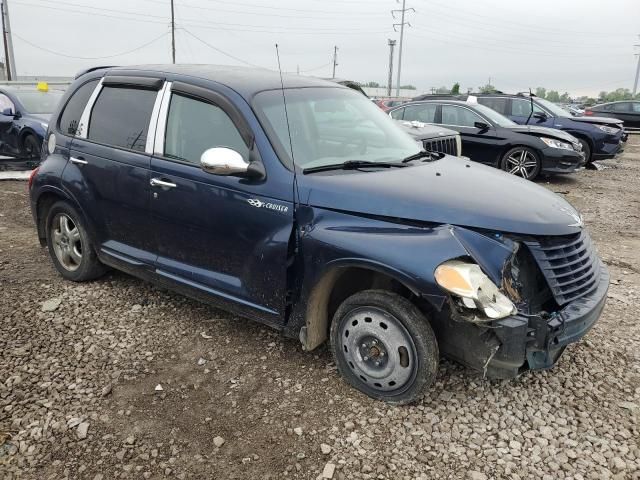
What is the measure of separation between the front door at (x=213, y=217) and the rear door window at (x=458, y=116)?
7776 millimetres

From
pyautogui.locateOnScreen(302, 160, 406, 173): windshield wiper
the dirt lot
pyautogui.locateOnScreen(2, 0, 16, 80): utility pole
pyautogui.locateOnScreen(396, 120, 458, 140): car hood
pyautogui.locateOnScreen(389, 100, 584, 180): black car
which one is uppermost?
pyautogui.locateOnScreen(2, 0, 16, 80): utility pole

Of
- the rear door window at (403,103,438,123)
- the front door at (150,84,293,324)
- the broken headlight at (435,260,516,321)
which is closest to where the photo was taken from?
the broken headlight at (435,260,516,321)

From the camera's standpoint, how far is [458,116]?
10273mm

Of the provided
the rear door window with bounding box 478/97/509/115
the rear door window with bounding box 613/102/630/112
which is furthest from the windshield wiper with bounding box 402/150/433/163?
the rear door window with bounding box 613/102/630/112

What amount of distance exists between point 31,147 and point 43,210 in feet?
18.8

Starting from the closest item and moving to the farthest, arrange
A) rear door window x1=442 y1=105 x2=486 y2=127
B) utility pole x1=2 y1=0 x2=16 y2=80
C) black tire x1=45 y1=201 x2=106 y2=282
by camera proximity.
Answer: black tire x1=45 y1=201 x2=106 y2=282 → rear door window x1=442 y1=105 x2=486 y2=127 → utility pole x1=2 y1=0 x2=16 y2=80

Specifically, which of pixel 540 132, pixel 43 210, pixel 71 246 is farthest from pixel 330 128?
pixel 540 132

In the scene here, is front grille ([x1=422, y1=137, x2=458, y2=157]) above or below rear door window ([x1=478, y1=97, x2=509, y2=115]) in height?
below

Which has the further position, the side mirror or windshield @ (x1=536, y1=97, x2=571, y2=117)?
windshield @ (x1=536, y1=97, x2=571, y2=117)

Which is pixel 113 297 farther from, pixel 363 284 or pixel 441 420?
pixel 441 420

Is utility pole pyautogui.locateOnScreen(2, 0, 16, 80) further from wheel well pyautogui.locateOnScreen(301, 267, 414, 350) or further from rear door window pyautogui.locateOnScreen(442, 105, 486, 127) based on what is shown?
wheel well pyautogui.locateOnScreen(301, 267, 414, 350)

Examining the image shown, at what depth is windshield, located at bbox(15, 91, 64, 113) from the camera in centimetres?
975

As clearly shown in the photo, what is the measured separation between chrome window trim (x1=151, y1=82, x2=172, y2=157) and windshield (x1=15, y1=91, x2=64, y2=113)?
24.0 feet

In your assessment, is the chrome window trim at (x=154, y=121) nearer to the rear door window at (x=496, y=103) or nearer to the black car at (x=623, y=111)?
the rear door window at (x=496, y=103)
